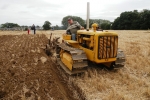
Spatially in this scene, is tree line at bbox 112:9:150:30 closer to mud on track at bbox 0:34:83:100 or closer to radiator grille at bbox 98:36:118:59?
radiator grille at bbox 98:36:118:59

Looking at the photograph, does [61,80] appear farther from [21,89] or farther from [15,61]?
[15,61]

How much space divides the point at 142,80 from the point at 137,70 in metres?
1.48

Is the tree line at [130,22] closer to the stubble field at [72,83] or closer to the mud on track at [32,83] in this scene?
the mud on track at [32,83]

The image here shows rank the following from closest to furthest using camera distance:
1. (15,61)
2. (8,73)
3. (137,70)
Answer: (8,73), (137,70), (15,61)

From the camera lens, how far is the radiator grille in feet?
23.0

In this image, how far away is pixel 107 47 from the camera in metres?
7.16

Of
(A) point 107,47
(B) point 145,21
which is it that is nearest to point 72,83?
(A) point 107,47

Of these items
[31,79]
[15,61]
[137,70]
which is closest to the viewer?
[31,79]

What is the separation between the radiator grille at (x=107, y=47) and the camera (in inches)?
276

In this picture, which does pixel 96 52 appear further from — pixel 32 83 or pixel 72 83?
pixel 32 83

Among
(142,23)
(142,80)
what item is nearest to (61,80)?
(142,80)

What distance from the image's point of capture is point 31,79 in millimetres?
6867

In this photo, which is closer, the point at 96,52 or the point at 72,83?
the point at 72,83

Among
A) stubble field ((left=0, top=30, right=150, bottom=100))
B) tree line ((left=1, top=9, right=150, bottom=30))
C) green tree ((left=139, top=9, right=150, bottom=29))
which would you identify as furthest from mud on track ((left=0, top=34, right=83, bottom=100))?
green tree ((left=139, top=9, right=150, bottom=29))
